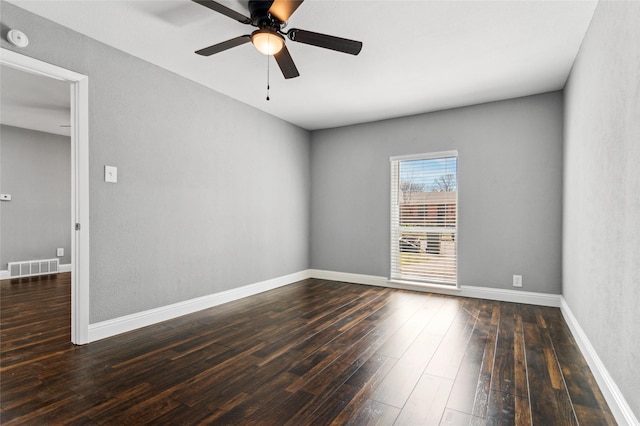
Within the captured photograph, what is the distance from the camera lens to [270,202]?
4.90 meters

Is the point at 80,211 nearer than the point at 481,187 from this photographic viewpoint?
Yes

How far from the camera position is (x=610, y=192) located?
1.95 metres

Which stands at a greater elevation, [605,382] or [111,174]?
[111,174]

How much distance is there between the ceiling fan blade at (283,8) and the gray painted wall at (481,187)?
126 inches

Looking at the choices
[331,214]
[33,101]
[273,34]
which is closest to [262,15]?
[273,34]

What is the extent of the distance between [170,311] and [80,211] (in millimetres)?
1343

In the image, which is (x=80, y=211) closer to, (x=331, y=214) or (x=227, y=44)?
(x=227, y=44)

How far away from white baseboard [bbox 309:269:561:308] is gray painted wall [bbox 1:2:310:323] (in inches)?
49.2

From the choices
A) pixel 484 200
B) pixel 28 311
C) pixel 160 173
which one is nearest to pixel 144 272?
pixel 160 173

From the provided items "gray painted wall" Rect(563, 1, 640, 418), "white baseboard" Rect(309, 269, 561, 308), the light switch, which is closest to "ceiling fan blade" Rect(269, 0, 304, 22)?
"gray painted wall" Rect(563, 1, 640, 418)

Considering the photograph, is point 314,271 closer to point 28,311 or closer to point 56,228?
point 28,311

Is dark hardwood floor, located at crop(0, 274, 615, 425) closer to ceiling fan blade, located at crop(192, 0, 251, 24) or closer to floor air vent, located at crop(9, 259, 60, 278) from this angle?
ceiling fan blade, located at crop(192, 0, 251, 24)

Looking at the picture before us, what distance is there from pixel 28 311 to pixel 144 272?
163 centimetres

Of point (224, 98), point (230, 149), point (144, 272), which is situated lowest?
point (144, 272)
